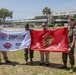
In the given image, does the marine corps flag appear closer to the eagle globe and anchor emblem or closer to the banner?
the eagle globe and anchor emblem

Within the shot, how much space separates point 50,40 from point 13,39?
1.61 m

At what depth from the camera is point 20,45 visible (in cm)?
981

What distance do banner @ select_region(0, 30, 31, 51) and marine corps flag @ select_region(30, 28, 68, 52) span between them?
12.4 inches

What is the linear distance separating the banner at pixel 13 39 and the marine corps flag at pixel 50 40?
12.4 inches

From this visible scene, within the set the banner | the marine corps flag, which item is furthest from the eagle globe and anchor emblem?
the banner

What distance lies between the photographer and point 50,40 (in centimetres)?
939

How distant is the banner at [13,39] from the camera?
9.80m

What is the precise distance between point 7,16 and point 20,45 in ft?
447

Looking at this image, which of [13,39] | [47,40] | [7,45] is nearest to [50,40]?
[47,40]

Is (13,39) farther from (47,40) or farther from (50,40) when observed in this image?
(50,40)

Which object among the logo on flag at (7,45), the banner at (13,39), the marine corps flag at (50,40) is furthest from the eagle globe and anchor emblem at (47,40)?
the logo on flag at (7,45)

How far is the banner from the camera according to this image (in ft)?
32.1

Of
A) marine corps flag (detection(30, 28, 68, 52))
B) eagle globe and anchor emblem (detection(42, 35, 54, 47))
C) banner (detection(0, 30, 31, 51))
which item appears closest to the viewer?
marine corps flag (detection(30, 28, 68, 52))

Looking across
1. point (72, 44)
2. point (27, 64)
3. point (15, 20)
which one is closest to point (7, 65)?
point (27, 64)
